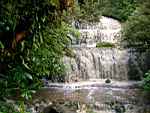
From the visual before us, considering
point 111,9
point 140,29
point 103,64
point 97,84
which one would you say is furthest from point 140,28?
point 111,9

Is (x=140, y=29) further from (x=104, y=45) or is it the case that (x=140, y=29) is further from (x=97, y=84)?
(x=97, y=84)

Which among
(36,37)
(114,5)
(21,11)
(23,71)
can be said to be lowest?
(23,71)

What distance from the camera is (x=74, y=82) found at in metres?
12.3

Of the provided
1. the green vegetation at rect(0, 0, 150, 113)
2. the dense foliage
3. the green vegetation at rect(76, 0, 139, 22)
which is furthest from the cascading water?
the green vegetation at rect(0, 0, 150, 113)

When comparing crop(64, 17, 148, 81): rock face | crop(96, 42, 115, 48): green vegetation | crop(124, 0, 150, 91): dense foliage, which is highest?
crop(124, 0, 150, 91): dense foliage

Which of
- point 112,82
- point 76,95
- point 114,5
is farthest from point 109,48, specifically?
point 114,5

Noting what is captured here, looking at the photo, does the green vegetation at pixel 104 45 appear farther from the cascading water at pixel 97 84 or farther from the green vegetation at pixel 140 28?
the green vegetation at pixel 140 28

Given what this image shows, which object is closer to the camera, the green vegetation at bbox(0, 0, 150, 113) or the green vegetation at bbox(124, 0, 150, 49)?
the green vegetation at bbox(0, 0, 150, 113)

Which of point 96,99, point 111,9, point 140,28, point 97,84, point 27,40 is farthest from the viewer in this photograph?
point 111,9

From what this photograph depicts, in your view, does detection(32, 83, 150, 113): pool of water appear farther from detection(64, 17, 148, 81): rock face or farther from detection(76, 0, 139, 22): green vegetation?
detection(76, 0, 139, 22): green vegetation

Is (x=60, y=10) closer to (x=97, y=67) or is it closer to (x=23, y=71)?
(x=23, y=71)

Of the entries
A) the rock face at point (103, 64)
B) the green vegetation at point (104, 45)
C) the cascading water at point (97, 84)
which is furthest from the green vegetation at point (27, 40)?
the green vegetation at point (104, 45)

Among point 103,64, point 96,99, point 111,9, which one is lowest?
point 96,99

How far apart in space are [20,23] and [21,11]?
0.61 ft
